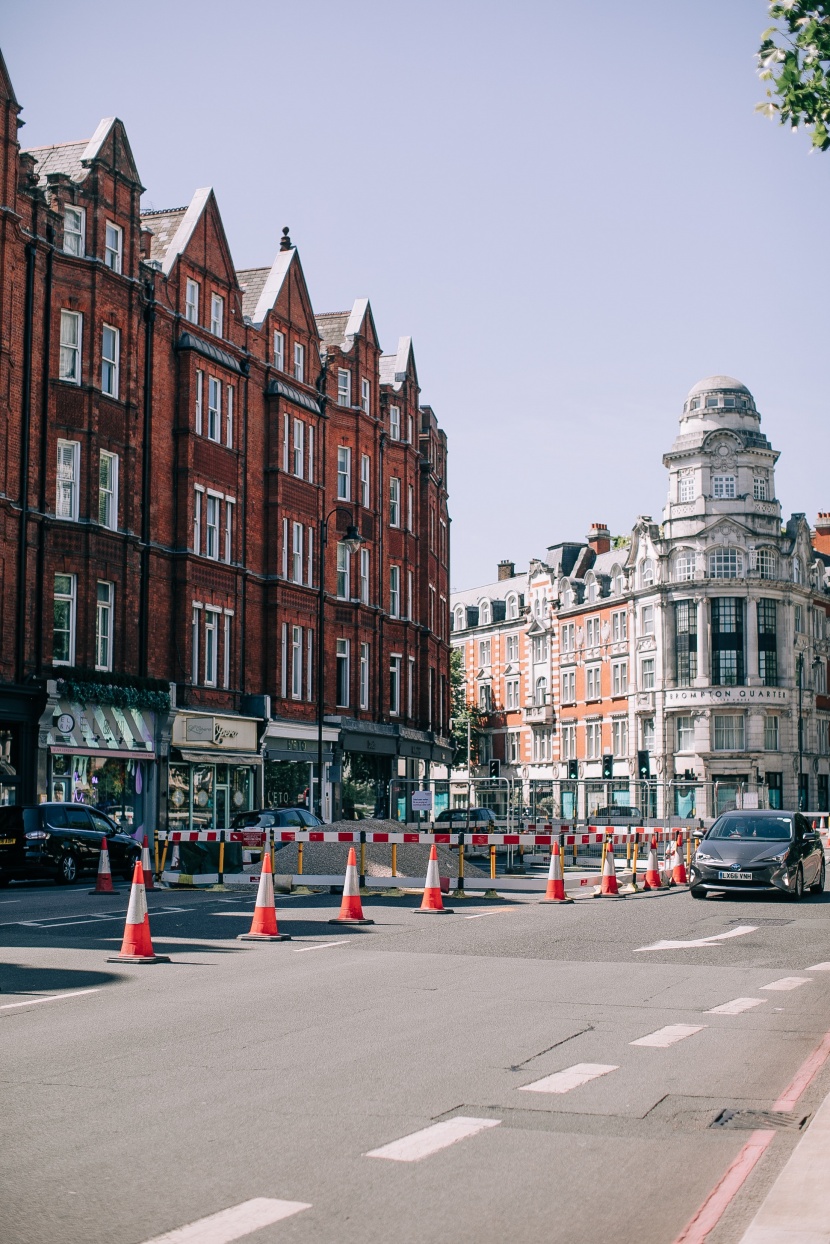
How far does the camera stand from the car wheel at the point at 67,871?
28.9 metres

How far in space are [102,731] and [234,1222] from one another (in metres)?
32.7

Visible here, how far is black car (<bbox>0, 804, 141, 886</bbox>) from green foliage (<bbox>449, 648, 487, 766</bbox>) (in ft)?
213

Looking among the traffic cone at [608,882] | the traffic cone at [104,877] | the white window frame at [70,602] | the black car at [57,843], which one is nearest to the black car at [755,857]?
the traffic cone at [608,882]

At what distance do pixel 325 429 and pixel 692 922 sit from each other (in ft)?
109

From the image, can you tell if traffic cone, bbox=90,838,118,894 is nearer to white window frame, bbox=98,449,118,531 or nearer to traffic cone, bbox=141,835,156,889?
traffic cone, bbox=141,835,156,889

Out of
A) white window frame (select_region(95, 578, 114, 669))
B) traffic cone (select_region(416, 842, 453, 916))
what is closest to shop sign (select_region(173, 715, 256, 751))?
white window frame (select_region(95, 578, 114, 669))

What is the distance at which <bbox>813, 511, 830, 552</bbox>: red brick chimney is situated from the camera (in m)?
94.6

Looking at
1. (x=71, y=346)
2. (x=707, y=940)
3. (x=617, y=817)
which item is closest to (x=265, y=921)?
(x=707, y=940)

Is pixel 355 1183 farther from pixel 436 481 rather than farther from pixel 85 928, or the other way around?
pixel 436 481

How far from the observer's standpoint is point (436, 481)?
62312 mm

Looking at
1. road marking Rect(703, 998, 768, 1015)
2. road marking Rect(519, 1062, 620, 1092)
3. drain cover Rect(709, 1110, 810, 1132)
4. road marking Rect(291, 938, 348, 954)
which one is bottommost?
road marking Rect(703, 998, 768, 1015)

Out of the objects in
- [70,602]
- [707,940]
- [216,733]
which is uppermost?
[70,602]

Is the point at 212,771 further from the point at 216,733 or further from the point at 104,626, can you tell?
the point at 104,626

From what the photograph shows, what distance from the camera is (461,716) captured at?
9544cm
